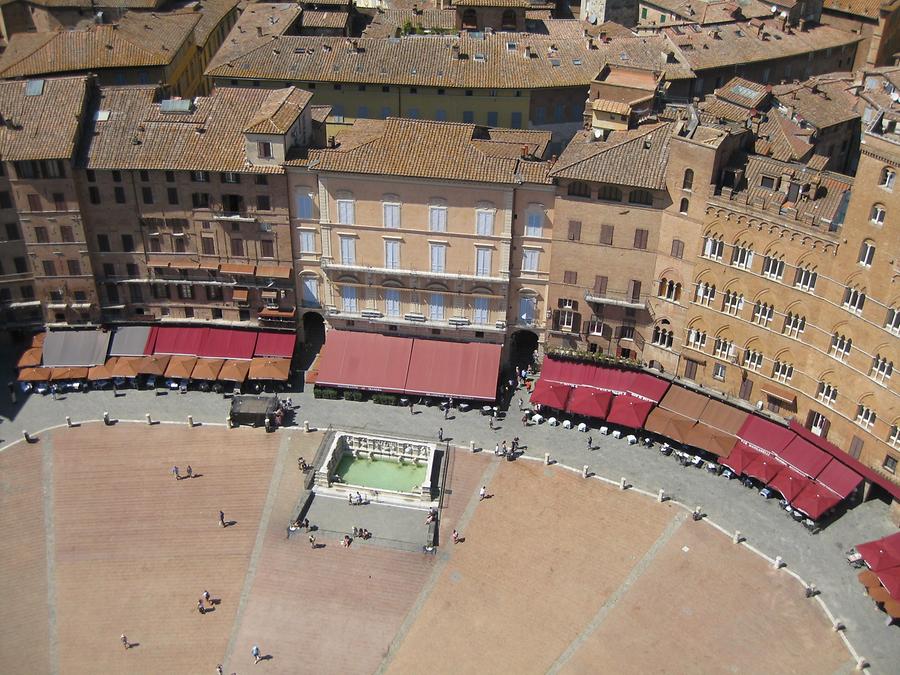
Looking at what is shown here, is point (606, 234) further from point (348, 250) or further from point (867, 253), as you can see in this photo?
point (348, 250)

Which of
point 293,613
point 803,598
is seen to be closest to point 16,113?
point 293,613

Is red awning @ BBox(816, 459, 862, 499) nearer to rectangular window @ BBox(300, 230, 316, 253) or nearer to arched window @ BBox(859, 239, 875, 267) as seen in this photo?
arched window @ BBox(859, 239, 875, 267)

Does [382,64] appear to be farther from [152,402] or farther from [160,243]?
[152,402]

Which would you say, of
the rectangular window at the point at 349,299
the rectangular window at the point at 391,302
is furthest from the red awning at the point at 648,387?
the rectangular window at the point at 349,299

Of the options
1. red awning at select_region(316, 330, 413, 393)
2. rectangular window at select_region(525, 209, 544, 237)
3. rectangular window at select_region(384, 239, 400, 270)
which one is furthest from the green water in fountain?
rectangular window at select_region(525, 209, 544, 237)

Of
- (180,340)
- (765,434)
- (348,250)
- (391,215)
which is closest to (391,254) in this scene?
(391,215)

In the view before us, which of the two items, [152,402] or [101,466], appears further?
[152,402]
